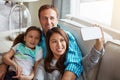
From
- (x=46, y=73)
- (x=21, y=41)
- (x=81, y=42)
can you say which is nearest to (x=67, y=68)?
(x=46, y=73)

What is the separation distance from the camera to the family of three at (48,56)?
156 centimetres

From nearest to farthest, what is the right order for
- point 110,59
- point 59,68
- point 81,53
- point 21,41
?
point 110,59, point 59,68, point 81,53, point 21,41

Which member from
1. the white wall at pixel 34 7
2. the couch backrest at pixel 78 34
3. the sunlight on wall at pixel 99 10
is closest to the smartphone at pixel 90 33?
the couch backrest at pixel 78 34

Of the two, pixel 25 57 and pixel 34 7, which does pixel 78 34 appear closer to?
pixel 25 57

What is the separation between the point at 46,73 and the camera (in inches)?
65.3

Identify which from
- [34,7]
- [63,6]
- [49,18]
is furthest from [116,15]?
[34,7]

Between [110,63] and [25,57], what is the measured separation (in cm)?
70

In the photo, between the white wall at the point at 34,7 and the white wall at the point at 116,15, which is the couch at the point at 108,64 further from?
the white wall at the point at 34,7

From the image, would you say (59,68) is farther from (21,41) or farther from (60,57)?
(21,41)

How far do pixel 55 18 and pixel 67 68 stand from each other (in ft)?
1.47

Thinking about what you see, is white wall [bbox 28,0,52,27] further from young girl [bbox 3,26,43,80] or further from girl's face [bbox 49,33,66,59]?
girl's face [bbox 49,33,66,59]

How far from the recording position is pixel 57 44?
1573 mm

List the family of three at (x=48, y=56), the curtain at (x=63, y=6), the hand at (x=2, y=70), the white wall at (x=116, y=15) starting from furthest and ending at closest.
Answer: the curtain at (x=63, y=6) → the white wall at (x=116, y=15) → the hand at (x=2, y=70) → the family of three at (x=48, y=56)

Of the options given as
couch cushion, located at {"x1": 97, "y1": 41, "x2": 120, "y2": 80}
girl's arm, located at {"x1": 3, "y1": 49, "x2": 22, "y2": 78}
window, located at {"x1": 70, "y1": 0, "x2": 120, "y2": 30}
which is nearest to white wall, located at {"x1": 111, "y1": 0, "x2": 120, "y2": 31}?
window, located at {"x1": 70, "y1": 0, "x2": 120, "y2": 30}
